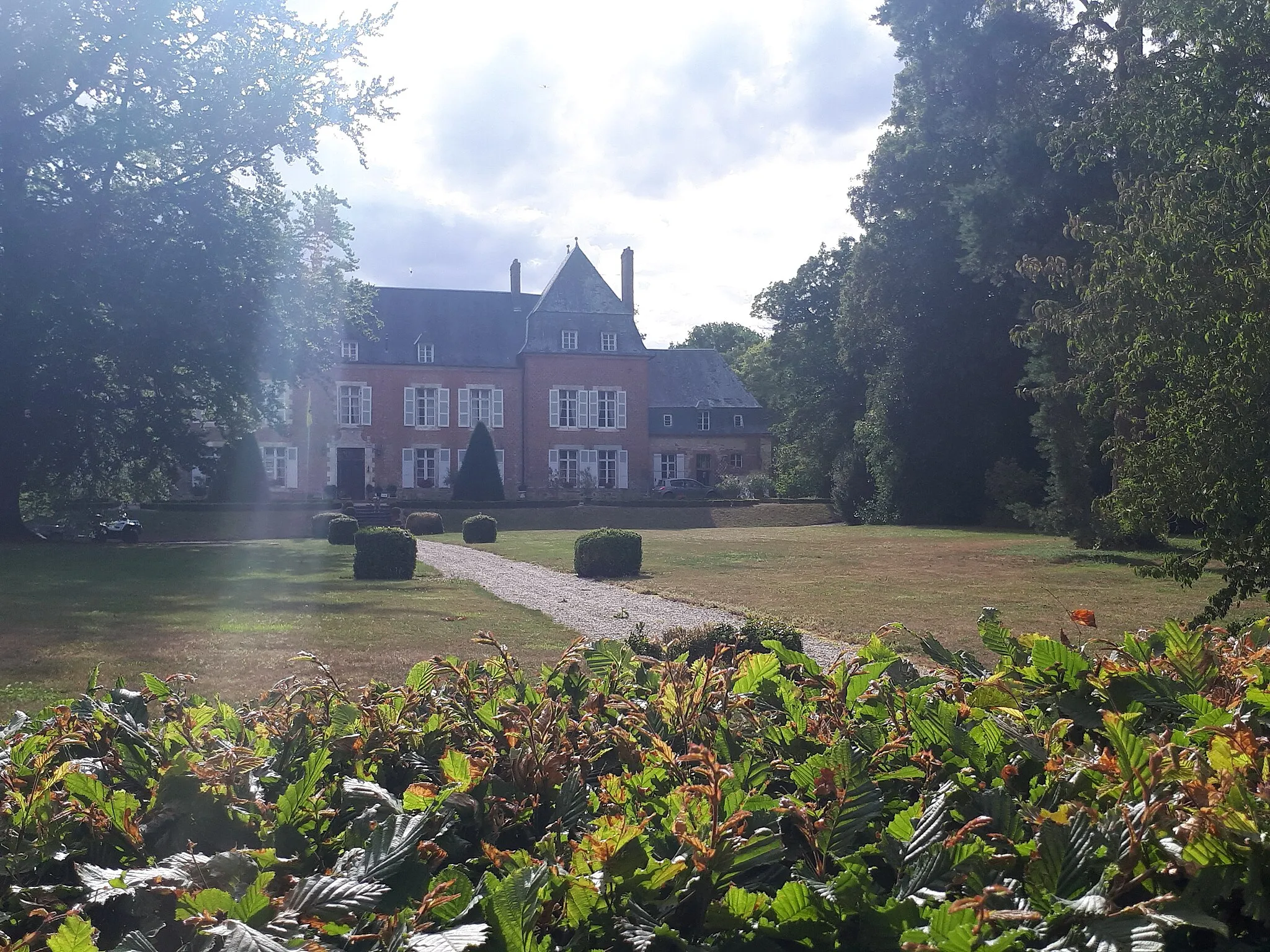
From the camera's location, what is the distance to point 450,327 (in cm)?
5112

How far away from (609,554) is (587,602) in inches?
147

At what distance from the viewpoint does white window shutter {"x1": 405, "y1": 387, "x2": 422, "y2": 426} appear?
4950 centimetres

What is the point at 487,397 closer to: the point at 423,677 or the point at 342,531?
the point at 342,531

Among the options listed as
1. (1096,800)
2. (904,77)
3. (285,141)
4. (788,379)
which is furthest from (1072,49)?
(1096,800)

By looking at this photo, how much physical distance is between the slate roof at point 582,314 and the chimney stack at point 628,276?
7.53 ft

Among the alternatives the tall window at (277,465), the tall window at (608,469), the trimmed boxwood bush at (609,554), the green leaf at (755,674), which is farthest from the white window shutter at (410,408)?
the green leaf at (755,674)

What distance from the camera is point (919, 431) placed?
34.9 m

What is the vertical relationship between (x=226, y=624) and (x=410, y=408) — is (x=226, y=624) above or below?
below

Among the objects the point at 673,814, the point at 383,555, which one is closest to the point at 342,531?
the point at 383,555

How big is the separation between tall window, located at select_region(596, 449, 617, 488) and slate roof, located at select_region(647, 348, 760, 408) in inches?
219

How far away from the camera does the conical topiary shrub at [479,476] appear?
41.8m

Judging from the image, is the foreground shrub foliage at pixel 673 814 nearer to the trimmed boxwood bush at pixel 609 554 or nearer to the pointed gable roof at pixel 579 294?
the trimmed boxwood bush at pixel 609 554

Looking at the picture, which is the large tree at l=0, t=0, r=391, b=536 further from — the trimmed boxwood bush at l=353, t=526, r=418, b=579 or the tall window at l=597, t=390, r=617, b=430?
the tall window at l=597, t=390, r=617, b=430

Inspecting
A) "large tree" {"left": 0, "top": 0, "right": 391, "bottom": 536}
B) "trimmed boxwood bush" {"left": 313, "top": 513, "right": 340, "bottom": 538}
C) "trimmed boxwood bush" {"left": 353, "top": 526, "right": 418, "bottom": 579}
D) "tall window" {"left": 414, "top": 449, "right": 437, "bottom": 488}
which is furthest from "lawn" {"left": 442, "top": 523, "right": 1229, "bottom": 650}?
"tall window" {"left": 414, "top": 449, "right": 437, "bottom": 488}
